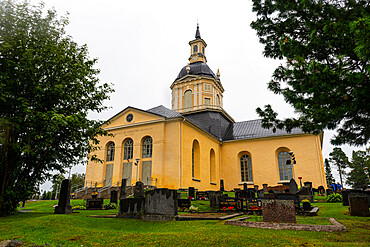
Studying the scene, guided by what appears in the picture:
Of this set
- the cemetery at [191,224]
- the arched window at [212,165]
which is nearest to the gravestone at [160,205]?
the cemetery at [191,224]

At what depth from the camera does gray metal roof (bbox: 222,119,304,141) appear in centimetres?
2808

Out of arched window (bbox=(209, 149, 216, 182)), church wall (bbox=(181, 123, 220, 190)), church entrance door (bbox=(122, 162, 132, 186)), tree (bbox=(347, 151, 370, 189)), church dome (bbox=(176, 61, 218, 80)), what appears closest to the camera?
church wall (bbox=(181, 123, 220, 190))

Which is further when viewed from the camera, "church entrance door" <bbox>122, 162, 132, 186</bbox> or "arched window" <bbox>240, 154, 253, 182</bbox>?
"arched window" <bbox>240, 154, 253, 182</bbox>

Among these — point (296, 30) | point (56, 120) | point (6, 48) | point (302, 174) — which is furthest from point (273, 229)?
point (302, 174)

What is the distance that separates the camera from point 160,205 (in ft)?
29.1

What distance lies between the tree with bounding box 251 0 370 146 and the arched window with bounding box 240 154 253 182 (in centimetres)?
2071

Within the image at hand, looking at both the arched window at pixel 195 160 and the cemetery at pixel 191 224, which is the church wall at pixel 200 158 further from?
the cemetery at pixel 191 224

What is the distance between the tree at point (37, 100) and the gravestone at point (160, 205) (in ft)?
14.1

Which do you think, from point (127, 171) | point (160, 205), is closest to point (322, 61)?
point (160, 205)

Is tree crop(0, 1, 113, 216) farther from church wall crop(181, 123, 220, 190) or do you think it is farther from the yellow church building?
church wall crop(181, 123, 220, 190)

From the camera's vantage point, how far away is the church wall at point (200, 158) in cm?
2178

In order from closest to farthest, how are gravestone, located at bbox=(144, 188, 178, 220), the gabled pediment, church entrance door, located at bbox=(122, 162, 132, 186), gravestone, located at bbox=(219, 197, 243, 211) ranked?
1. gravestone, located at bbox=(144, 188, 178, 220)
2. gravestone, located at bbox=(219, 197, 243, 211)
3. church entrance door, located at bbox=(122, 162, 132, 186)
4. the gabled pediment

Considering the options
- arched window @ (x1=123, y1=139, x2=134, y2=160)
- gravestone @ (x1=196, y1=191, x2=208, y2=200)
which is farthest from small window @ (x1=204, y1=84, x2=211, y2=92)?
gravestone @ (x1=196, y1=191, x2=208, y2=200)

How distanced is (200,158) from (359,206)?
16.1 m
